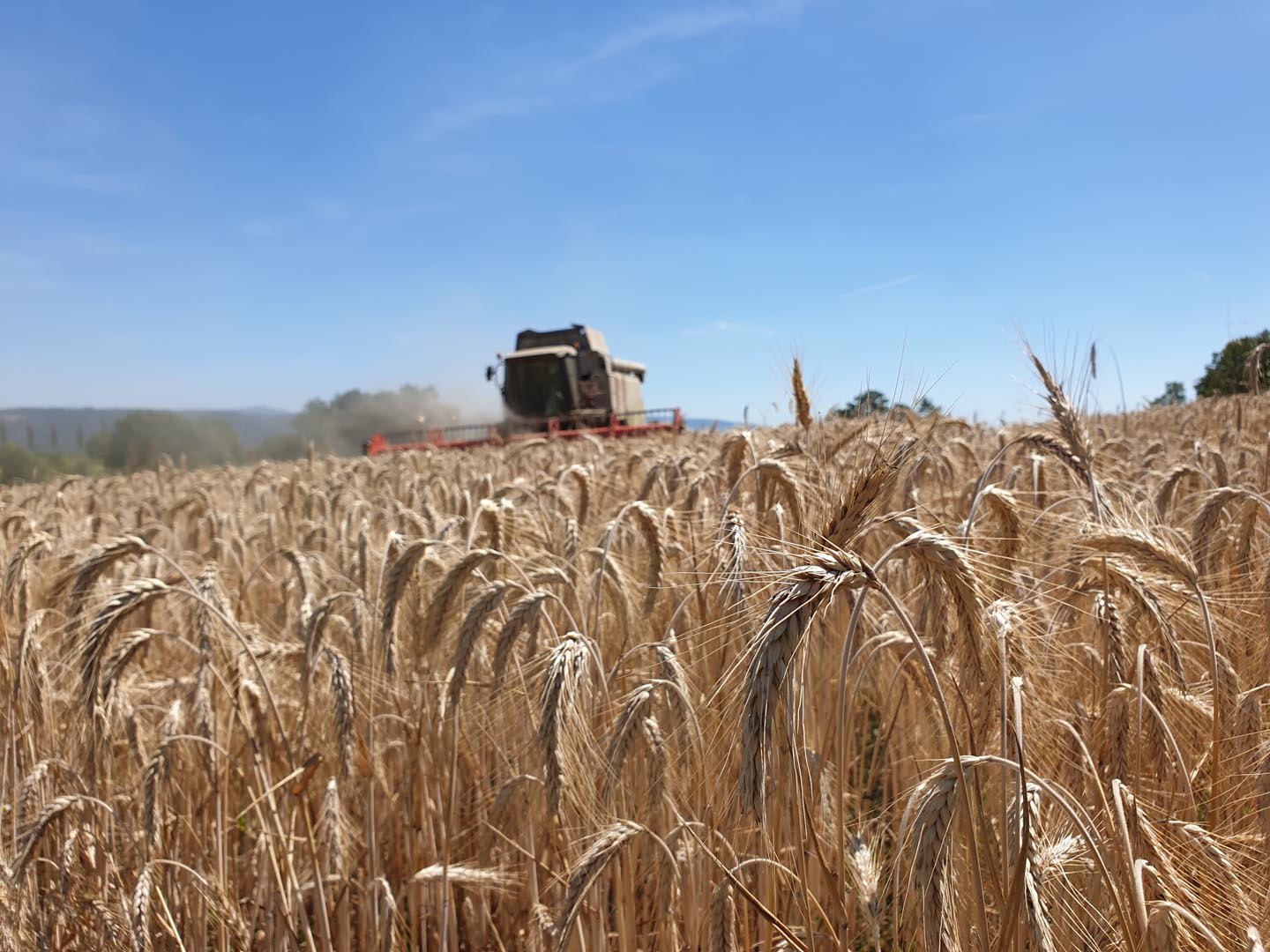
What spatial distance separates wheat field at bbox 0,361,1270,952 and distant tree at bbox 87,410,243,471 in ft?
104

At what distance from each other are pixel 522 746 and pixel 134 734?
1280 millimetres

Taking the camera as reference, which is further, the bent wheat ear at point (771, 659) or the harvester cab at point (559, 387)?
the harvester cab at point (559, 387)

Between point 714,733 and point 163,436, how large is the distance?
3630 cm

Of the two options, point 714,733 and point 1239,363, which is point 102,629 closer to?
point 714,733

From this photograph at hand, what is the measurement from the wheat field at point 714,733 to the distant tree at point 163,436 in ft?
104

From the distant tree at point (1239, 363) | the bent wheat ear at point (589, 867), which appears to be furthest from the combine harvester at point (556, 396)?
the bent wheat ear at point (589, 867)

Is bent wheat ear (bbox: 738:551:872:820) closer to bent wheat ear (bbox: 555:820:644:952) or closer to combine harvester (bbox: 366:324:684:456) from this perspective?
bent wheat ear (bbox: 555:820:644:952)

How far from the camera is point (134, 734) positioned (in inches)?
102

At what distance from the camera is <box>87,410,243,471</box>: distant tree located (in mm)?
32250

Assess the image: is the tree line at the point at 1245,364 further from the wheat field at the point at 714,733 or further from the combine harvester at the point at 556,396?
the combine harvester at the point at 556,396

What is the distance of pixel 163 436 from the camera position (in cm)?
3247

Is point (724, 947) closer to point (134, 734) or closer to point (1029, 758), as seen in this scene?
point (1029, 758)

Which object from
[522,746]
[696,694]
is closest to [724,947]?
[696,694]

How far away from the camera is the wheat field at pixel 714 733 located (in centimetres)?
123
